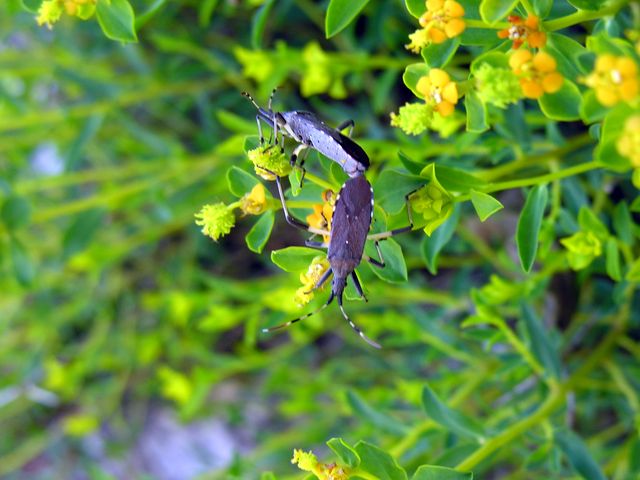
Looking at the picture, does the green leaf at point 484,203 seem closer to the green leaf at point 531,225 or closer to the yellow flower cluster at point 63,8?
the green leaf at point 531,225

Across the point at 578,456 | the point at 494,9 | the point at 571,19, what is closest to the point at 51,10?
the point at 494,9

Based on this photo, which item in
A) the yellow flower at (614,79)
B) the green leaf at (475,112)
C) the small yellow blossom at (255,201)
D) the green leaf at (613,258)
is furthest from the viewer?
the green leaf at (613,258)

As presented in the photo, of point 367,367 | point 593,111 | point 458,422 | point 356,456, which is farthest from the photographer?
point 367,367

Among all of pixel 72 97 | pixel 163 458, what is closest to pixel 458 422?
pixel 72 97

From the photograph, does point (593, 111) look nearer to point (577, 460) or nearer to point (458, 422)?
point (458, 422)

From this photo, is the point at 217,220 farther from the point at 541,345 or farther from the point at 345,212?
the point at 541,345

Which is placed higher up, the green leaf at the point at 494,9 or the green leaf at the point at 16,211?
the green leaf at the point at 494,9

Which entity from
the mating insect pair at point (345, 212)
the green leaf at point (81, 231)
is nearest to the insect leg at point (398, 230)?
the mating insect pair at point (345, 212)

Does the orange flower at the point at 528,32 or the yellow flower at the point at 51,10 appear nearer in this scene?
the orange flower at the point at 528,32
